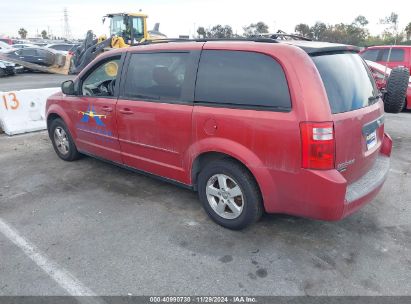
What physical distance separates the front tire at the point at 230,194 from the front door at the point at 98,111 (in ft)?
4.96

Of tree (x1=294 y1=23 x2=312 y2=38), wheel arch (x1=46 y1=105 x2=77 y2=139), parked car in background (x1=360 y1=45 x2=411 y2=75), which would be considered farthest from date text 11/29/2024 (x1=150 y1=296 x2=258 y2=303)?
tree (x1=294 y1=23 x2=312 y2=38)

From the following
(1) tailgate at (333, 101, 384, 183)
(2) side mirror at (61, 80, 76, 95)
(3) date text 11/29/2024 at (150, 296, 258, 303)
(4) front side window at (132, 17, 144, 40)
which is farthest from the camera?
(4) front side window at (132, 17, 144, 40)

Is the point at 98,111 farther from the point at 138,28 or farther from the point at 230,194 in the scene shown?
the point at 138,28

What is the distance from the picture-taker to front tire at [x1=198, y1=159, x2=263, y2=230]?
329 cm

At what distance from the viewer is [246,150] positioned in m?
3.17

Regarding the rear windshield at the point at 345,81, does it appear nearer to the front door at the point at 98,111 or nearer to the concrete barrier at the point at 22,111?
the front door at the point at 98,111

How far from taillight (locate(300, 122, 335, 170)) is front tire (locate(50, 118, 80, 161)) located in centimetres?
376

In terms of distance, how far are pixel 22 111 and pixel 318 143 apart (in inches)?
260

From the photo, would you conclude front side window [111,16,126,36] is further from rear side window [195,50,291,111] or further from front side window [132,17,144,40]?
rear side window [195,50,291,111]

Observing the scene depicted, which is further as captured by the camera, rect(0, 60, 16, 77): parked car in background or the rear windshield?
rect(0, 60, 16, 77): parked car in background


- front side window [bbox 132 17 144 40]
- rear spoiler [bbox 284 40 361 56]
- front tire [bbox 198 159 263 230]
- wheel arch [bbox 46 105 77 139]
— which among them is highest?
front side window [bbox 132 17 144 40]

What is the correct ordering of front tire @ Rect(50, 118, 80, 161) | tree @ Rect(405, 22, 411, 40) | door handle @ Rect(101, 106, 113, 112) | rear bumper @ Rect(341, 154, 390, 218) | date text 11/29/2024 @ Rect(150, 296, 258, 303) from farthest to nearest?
tree @ Rect(405, 22, 411, 40) < front tire @ Rect(50, 118, 80, 161) < door handle @ Rect(101, 106, 113, 112) < rear bumper @ Rect(341, 154, 390, 218) < date text 11/29/2024 @ Rect(150, 296, 258, 303)

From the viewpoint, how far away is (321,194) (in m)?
2.89

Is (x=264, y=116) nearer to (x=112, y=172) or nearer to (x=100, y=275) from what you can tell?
(x=100, y=275)
